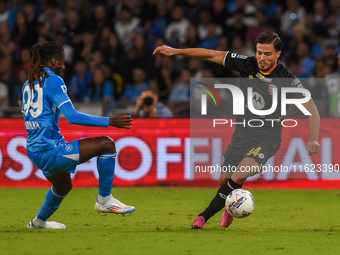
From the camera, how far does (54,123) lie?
6.46 m

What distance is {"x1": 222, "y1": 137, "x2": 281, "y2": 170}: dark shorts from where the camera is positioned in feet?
23.0

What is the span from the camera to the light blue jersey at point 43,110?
629cm

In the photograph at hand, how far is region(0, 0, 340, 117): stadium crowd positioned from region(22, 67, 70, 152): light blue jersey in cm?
590

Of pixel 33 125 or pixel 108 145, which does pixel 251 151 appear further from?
pixel 33 125

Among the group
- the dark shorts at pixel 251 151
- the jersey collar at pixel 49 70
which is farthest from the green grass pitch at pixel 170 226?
the jersey collar at pixel 49 70

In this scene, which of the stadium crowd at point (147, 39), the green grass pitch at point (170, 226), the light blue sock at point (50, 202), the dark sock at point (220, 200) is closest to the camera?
the green grass pitch at point (170, 226)

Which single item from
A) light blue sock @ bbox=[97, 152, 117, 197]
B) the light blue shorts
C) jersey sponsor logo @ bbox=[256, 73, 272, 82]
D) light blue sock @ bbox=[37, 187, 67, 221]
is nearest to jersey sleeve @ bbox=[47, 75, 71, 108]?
the light blue shorts

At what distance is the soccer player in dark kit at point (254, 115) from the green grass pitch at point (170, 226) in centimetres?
48

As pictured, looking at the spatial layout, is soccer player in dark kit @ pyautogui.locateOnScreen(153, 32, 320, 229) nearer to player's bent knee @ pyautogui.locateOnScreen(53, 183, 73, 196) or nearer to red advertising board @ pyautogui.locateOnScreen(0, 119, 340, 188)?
player's bent knee @ pyautogui.locateOnScreen(53, 183, 73, 196)

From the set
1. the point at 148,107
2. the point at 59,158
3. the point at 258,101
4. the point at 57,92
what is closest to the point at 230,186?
the point at 258,101

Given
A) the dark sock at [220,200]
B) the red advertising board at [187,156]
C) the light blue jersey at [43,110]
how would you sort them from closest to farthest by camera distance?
1. the light blue jersey at [43,110]
2. the dark sock at [220,200]
3. the red advertising board at [187,156]

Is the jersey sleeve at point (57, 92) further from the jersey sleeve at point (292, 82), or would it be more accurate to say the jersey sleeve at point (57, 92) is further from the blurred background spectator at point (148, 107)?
the blurred background spectator at point (148, 107)

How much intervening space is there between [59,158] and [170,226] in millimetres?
1653

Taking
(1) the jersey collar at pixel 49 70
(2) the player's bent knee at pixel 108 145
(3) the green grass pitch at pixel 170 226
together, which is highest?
(1) the jersey collar at pixel 49 70
